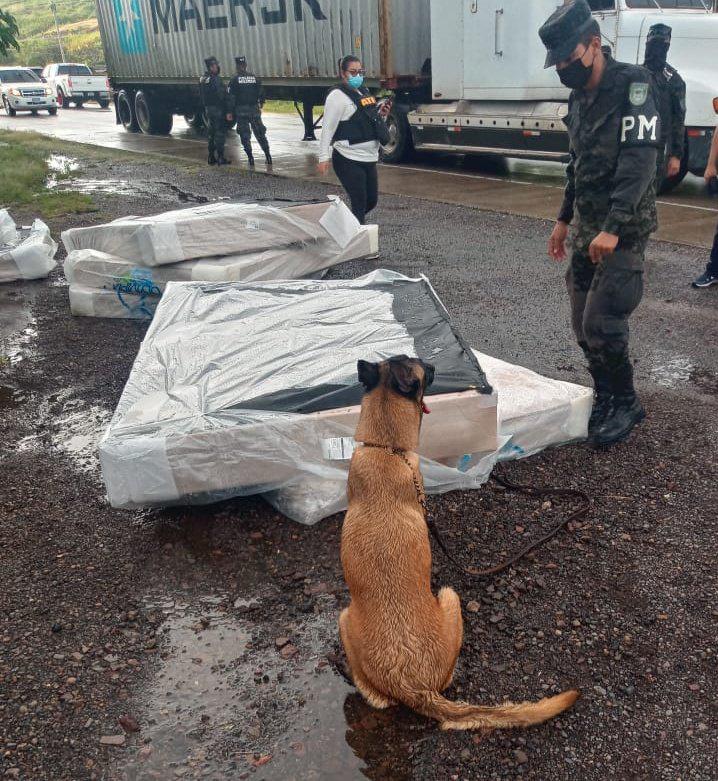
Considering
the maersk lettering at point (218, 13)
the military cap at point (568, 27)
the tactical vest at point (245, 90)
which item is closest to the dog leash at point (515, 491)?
the military cap at point (568, 27)

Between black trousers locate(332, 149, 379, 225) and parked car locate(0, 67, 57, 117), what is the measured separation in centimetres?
2829

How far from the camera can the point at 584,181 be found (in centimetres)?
339

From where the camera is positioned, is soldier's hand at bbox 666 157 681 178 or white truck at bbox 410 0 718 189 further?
white truck at bbox 410 0 718 189

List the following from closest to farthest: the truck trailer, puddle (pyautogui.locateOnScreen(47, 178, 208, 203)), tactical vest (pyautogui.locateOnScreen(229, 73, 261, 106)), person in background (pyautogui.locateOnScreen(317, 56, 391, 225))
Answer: person in background (pyautogui.locateOnScreen(317, 56, 391, 225))
the truck trailer
puddle (pyautogui.locateOnScreen(47, 178, 208, 203))
tactical vest (pyautogui.locateOnScreen(229, 73, 261, 106))

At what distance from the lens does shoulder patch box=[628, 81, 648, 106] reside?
3072mm

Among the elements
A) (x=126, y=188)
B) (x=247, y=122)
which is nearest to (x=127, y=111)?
(x=247, y=122)

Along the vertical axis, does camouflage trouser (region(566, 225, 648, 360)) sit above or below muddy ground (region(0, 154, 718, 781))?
above

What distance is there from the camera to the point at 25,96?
29.9 m

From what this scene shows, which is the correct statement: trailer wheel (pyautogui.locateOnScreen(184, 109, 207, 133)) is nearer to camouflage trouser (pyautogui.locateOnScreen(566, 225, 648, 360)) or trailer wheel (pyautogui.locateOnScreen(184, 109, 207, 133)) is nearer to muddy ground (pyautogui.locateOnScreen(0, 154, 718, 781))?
muddy ground (pyautogui.locateOnScreen(0, 154, 718, 781))

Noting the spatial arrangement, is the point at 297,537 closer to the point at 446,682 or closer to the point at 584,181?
the point at 446,682

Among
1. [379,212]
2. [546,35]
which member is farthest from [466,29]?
[546,35]

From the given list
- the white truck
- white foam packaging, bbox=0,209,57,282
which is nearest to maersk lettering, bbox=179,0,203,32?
the white truck

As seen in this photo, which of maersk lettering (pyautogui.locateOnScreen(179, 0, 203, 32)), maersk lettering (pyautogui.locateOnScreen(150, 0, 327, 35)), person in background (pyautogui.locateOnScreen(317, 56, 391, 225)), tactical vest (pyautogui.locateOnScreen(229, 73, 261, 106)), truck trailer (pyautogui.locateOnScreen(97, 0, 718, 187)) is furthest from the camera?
maersk lettering (pyautogui.locateOnScreen(179, 0, 203, 32))

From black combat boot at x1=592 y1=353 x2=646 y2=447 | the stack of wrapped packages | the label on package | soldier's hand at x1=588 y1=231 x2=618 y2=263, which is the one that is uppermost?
soldier's hand at x1=588 y1=231 x2=618 y2=263
